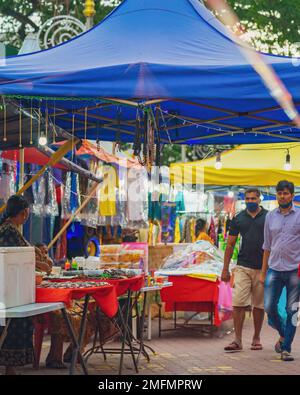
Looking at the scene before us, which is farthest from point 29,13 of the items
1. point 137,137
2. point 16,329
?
point 16,329

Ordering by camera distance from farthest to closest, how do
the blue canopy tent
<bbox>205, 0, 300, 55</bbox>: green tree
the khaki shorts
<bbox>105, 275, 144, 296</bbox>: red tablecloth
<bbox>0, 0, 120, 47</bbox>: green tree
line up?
<bbox>0, 0, 120, 47</bbox>: green tree
<bbox>205, 0, 300, 55</bbox>: green tree
the khaki shorts
<bbox>105, 275, 144, 296</bbox>: red tablecloth
the blue canopy tent

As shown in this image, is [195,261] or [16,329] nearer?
[16,329]

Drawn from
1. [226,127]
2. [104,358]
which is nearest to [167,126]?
[226,127]

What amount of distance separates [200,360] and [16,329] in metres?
2.51


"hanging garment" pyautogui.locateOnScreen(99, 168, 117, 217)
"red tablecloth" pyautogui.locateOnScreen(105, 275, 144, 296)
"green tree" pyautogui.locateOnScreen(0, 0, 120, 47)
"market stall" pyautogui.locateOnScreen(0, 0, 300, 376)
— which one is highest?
"green tree" pyautogui.locateOnScreen(0, 0, 120, 47)

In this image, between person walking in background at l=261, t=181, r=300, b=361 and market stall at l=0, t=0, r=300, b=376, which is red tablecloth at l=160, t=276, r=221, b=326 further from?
person walking in background at l=261, t=181, r=300, b=361

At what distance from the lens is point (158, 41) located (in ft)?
24.5

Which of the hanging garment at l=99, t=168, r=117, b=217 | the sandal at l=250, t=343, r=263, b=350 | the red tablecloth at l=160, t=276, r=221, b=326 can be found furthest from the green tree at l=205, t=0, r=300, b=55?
the sandal at l=250, t=343, r=263, b=350

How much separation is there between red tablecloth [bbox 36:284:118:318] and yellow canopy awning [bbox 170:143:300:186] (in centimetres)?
752

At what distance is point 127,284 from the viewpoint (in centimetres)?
736

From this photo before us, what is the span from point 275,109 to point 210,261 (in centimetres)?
341

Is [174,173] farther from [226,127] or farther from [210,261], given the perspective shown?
[226,127]

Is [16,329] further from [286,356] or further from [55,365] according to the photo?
[286,356]

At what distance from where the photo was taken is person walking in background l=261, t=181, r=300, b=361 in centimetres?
823
